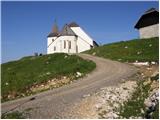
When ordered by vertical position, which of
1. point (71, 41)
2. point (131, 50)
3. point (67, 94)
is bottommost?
point (67, 94)

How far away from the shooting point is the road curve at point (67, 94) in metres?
19.3

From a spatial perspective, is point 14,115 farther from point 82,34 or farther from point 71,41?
point 82,34

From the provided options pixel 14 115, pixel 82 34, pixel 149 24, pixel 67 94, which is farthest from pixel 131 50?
pixel 82 34

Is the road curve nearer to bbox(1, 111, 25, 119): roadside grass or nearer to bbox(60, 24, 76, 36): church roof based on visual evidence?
bbox(1, 111, 25, 119): roadside grass

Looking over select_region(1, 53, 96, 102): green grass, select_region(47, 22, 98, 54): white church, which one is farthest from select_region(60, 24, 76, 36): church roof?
select_region(1, 53, 96, 102): green grass

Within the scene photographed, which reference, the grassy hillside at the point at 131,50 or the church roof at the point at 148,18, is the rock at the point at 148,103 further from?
the church roof at the point at 148,18

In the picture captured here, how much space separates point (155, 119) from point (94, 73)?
18202mm

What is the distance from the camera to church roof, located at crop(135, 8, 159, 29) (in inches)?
2506

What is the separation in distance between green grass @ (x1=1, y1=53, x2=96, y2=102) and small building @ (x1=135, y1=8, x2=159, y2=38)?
1005 inches

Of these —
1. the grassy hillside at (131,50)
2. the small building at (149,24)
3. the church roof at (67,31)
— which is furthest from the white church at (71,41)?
the grassy hillside at (131,50)

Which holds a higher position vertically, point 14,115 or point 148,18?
point 148,18

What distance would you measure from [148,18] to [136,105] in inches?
1905

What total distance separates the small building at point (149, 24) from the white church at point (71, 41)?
20667mm

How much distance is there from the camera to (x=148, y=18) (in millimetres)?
65625
